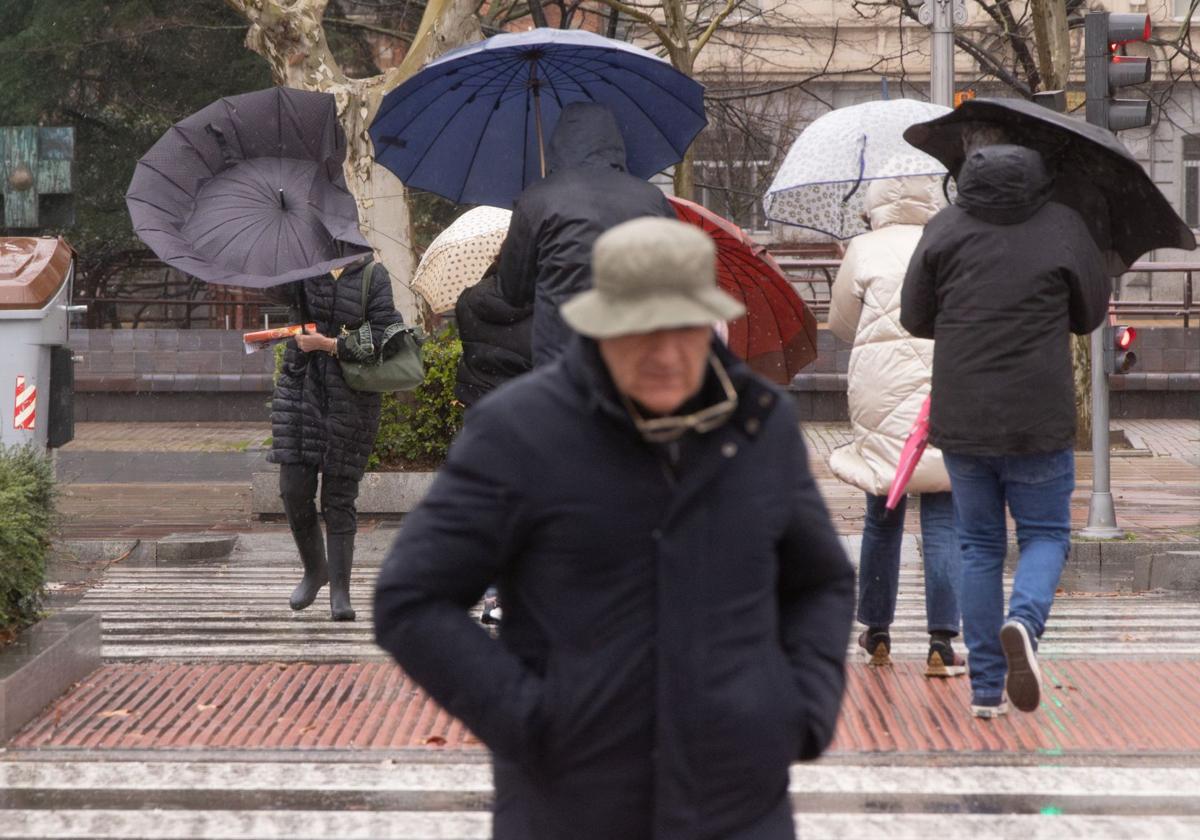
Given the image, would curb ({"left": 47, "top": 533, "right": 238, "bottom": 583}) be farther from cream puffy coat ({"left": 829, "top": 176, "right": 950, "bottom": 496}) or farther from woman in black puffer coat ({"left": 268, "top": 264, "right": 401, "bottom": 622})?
cream puffy coat ({"left": 829, "top": 176, "right": 950, "bottom": 496})

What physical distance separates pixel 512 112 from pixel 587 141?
128 centimetres

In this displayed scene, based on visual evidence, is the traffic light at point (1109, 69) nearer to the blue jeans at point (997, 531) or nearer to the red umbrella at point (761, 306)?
the red umbrella at point (761, 306)

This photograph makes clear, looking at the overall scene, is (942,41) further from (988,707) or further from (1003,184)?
(988,707)

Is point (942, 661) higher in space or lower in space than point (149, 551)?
higher

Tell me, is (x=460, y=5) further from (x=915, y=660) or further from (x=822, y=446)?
(x=915, y=660)

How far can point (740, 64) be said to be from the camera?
30.8 metres

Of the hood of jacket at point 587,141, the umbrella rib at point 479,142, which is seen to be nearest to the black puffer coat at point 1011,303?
the hood of jacket at point 587,141

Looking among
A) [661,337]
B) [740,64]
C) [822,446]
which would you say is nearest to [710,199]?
[740,64]

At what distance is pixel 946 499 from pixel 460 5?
8.22m

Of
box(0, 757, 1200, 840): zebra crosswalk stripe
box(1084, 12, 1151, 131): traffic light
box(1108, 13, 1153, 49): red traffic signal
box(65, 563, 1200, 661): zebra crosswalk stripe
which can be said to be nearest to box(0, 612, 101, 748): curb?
box(0, 757, 1200, 840): zebra crosswalk stripe

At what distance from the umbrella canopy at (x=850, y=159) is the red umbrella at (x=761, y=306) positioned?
44cm

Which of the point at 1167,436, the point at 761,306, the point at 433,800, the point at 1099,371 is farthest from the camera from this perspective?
the point at 1167,436

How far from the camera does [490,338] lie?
24.9ft

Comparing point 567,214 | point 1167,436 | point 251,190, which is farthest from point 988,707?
point 1167,436
